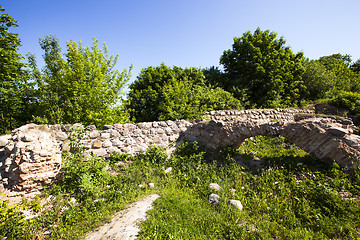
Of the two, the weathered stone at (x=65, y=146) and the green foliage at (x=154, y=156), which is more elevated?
the weathered stone at (x=65, y=146)

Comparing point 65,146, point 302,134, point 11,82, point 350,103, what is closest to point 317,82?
point 350,103

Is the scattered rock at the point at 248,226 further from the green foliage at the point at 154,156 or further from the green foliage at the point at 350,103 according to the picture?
the green foliage at the point at 350,103

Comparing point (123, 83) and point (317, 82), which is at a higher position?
point (317, 82)

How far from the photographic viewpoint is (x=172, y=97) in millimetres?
11344

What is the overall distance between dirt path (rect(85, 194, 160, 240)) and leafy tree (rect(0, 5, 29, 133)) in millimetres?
9321

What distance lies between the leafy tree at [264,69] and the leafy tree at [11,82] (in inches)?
622

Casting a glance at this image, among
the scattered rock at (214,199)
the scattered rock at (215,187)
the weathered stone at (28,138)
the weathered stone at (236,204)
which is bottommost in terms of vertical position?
the weathered stone at (236,204)

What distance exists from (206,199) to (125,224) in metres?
2.21

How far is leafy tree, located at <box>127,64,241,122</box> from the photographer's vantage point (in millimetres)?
10537

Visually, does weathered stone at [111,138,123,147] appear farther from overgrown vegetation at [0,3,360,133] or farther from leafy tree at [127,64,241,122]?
leafy tree at [127,64,241,122]

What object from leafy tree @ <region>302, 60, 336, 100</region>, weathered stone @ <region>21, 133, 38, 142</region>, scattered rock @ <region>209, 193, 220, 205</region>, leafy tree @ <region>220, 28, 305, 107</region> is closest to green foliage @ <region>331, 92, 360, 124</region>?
leafy tree @ <region>220, 28, 305, 107</region>

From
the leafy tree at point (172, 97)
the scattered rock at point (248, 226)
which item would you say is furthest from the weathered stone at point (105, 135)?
the scattered rock at point (248, 226)

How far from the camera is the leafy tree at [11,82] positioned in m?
8.22

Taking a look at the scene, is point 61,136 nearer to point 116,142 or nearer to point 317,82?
point 116,142
